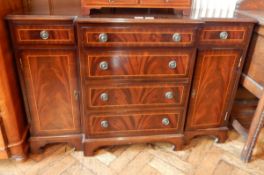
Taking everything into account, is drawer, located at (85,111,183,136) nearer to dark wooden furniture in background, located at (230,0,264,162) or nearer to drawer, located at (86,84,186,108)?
drawer, located at (86,84,186,108)

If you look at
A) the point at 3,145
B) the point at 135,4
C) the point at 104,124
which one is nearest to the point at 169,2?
the point at 135,4

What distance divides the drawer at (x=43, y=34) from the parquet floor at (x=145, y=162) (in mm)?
743

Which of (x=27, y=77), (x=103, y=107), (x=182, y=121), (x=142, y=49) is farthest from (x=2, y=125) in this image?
(x=182, y=121)

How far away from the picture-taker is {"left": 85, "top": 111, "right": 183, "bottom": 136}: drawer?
139 cm

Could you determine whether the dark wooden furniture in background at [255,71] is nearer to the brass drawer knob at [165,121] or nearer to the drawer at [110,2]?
the brass drawer knob at [165,121]

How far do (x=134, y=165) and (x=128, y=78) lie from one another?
0.56m

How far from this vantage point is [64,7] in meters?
1.36

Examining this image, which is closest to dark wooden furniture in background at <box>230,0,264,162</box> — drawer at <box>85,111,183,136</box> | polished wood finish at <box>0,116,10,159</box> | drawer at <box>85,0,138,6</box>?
drawer at <box>85,111,183,136</box>

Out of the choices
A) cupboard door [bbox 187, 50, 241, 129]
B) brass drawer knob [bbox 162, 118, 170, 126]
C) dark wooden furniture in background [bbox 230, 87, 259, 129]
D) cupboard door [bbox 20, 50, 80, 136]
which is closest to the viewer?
cupboard door [bbox 20, 50, 80, 136]

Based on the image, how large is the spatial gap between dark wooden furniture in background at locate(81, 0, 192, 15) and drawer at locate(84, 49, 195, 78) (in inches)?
9.7

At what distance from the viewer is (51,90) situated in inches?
51.4

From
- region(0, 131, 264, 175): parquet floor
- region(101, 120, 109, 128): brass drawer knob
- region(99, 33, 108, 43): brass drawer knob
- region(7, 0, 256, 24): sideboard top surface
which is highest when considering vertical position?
region(7, 0, 256, 24): sideboard top surface

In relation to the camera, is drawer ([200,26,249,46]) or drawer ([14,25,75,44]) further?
drawer ([200,26,249,46])

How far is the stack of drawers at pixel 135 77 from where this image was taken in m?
1.17
